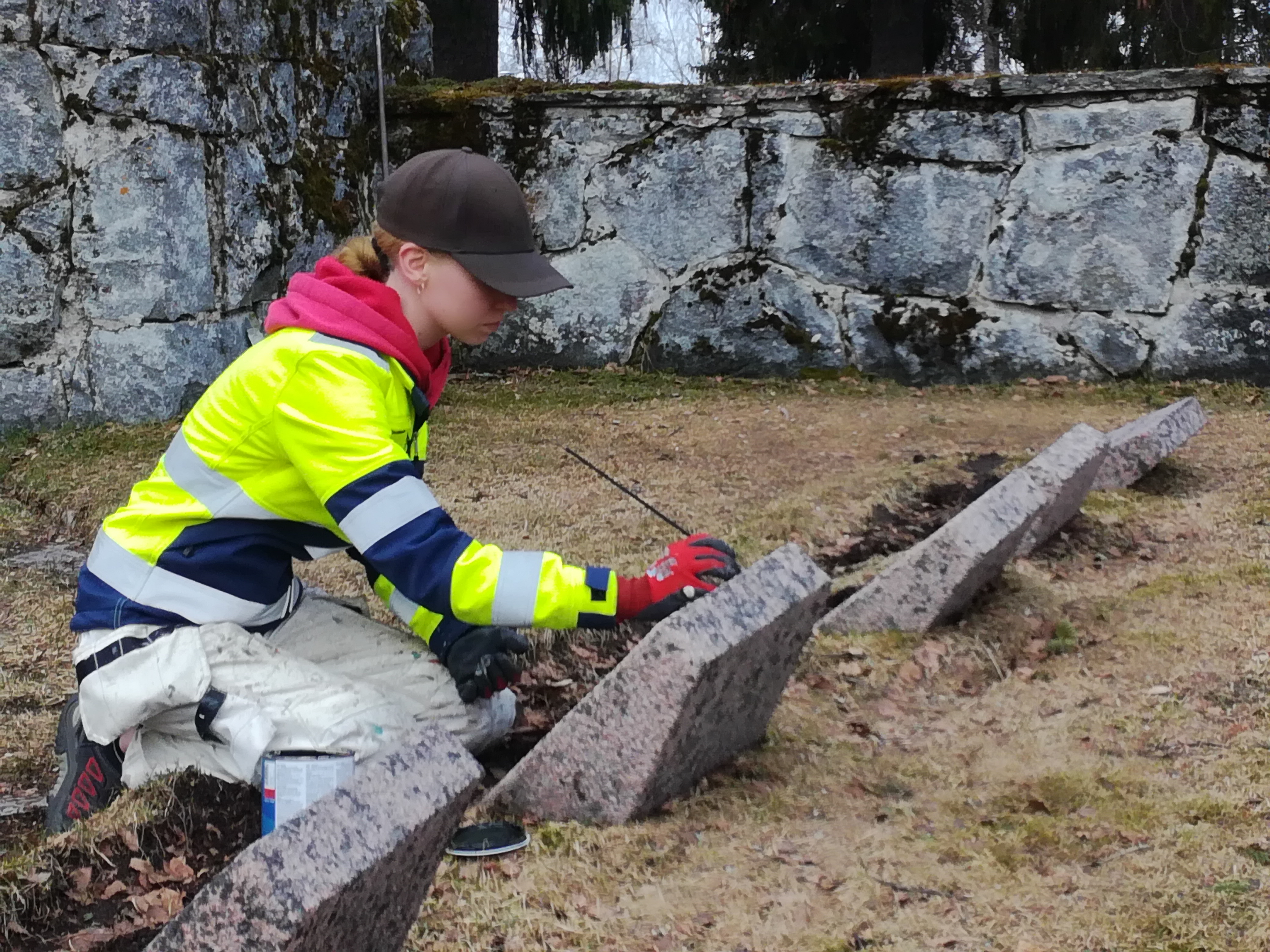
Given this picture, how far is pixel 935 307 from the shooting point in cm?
625

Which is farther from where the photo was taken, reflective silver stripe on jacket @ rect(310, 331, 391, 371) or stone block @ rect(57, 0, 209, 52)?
stone block @ rect(57, 0, 209, 52)

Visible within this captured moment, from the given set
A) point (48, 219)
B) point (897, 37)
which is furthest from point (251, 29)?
point (897, 37)

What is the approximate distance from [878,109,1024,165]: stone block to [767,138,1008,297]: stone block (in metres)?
0.07

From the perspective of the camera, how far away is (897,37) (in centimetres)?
877

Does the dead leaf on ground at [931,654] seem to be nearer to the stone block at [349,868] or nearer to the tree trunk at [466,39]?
the stone block at [349,868]

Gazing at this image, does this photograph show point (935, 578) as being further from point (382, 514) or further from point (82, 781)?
point (82, 781)

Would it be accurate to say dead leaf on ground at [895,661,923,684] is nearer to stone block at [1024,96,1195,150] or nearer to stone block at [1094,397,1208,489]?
stone block at [1094,397,1208,489]

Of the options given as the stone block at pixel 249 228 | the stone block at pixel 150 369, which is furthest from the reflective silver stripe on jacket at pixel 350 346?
the stone block at pixel 249 228

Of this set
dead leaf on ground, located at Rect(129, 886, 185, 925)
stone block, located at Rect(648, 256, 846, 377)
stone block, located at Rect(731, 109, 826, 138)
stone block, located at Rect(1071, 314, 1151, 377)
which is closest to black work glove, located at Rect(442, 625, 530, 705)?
dead leaf on ground, located at Rect(129, 886, 185, 925)

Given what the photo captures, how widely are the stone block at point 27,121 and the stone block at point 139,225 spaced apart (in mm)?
137

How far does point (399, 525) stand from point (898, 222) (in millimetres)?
4645

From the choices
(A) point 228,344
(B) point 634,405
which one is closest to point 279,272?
(A) point 228,344

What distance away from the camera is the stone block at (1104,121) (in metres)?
5.89

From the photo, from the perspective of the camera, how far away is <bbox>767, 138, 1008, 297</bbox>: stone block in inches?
242
